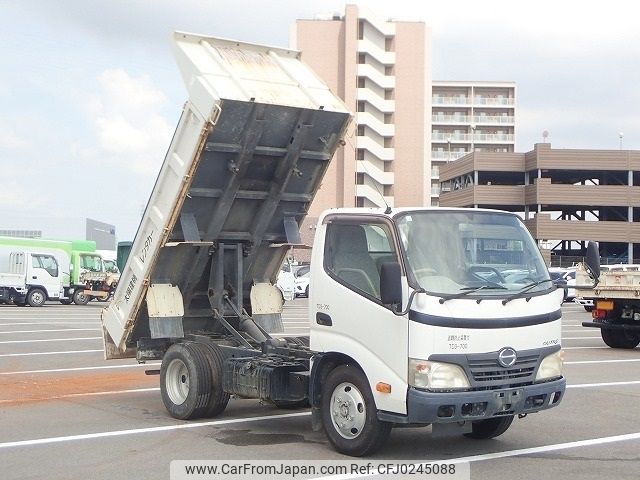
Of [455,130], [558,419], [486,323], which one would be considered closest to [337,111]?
[486,323]

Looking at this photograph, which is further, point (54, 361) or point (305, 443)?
point (54, 361)

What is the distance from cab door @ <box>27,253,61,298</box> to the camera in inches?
1480

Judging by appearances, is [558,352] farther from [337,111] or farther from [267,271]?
[267,271]

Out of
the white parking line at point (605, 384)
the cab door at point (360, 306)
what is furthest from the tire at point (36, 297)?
the cab door at point (360, 306)

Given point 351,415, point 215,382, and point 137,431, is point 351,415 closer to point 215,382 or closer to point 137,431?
point 215,382

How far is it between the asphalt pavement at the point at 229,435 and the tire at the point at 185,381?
0.18 m

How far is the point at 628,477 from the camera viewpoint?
7551 mm

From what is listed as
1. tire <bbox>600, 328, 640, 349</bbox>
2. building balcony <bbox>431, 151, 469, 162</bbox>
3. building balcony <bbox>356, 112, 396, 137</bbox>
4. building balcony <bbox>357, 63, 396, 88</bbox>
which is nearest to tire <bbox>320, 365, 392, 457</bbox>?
tire <bbox>600, 328, 640, 349</bbox>

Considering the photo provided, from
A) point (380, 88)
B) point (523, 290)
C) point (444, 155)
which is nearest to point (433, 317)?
point (523, 290)

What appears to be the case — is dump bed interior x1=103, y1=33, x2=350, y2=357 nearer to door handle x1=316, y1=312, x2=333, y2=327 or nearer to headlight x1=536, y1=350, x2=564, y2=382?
door handle x1=316, y1=312, x2=333, y2=327

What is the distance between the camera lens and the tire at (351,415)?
7863 mm

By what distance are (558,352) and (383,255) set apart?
1.85m

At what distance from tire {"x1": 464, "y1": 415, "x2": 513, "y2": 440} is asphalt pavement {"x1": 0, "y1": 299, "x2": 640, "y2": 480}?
4.1 inches

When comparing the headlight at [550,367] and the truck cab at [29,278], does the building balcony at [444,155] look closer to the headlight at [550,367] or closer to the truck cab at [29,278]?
the truck cab at [29,278]
